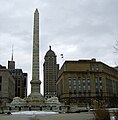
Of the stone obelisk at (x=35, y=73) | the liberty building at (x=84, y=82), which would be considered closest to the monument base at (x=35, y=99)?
the stone obelisk at (x=35, y=73)

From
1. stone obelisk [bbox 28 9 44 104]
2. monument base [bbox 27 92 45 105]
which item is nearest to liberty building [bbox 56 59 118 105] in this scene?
stone obelisk [bbox 28 9 44 104]

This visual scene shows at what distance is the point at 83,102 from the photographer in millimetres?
110750

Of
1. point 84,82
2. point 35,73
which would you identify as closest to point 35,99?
point 35,73

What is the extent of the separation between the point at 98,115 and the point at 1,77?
325ft

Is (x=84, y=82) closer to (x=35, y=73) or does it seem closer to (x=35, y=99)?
(x=35, y=73)

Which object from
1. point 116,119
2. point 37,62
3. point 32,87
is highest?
point 37,62

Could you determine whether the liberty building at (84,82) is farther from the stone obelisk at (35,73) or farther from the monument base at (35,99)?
the monument base at (35,99)

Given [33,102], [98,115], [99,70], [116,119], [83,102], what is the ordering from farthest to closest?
[99,70] → [83,102] → [33,102] → [98,115] → [116,119]

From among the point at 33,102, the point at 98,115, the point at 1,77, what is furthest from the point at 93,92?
the point at 98,115

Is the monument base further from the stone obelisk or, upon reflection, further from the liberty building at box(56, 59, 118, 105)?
the liberty building at box(56, 59, 118, 105)

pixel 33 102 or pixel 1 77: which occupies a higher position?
pixel 1 77

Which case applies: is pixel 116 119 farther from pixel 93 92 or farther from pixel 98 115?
pixel 93 92

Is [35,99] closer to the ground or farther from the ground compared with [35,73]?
closer to the ground

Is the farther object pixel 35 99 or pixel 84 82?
pixel 84 82
